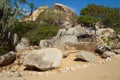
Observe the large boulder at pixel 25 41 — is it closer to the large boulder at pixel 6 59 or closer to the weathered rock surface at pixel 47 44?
the weathered rock surface at pixel 47 44

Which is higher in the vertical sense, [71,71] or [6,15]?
[6,15]

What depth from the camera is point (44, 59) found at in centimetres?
971

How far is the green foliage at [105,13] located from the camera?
2842 cm

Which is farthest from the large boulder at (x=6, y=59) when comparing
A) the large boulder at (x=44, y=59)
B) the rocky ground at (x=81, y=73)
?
the rocky ground at (x=81, y=73)

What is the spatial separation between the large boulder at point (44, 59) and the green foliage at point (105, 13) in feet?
57.8

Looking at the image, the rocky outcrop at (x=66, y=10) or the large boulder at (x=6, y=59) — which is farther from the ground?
the rocky outcrop at (x=66, y=10)

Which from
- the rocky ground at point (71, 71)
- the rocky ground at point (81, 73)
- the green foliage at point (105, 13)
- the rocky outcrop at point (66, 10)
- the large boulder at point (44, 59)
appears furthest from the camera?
the rocky outcrop at point (66, 10)

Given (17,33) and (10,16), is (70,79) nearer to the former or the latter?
(10,16)

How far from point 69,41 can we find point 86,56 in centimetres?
430

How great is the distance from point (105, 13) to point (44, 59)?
22.8 metres

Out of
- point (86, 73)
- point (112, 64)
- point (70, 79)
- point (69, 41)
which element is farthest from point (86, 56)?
point (69, 41)

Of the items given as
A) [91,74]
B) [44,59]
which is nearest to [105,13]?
[44,59]

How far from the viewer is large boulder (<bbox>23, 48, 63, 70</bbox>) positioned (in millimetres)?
9578

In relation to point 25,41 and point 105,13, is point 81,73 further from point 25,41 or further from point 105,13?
point 105,13
